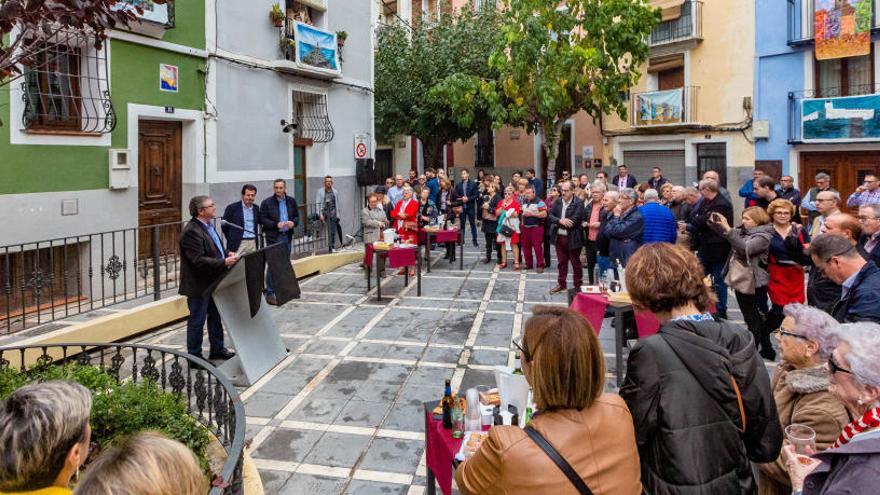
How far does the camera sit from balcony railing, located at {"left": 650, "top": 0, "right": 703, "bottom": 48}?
20.4 metres

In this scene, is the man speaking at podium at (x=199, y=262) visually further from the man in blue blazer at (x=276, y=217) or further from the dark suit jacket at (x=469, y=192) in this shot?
the dark suit jacket at (x=469, y=192)

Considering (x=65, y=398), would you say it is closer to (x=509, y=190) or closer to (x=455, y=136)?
(x=509, y=190)

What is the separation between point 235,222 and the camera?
983cm

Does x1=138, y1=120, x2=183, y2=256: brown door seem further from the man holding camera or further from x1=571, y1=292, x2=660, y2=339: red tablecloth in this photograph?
the man holding camera

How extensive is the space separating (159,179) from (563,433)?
10788 millimetres

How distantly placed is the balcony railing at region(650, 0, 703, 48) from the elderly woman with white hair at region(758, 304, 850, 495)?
19.2m

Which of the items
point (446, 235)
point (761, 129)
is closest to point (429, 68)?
point (761, 129)

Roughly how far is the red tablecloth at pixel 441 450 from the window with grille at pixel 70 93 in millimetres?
7782

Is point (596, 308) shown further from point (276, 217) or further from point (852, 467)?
point (276, 217)

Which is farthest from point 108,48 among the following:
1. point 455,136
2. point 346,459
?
point 455,136

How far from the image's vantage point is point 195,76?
11.9m

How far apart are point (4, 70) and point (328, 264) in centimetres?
988

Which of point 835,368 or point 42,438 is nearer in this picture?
point 42,438

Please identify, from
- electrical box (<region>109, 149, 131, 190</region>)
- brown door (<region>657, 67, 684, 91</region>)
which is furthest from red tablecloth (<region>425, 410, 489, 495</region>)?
brown door (<region>657, 67, 684, 91</region>)
